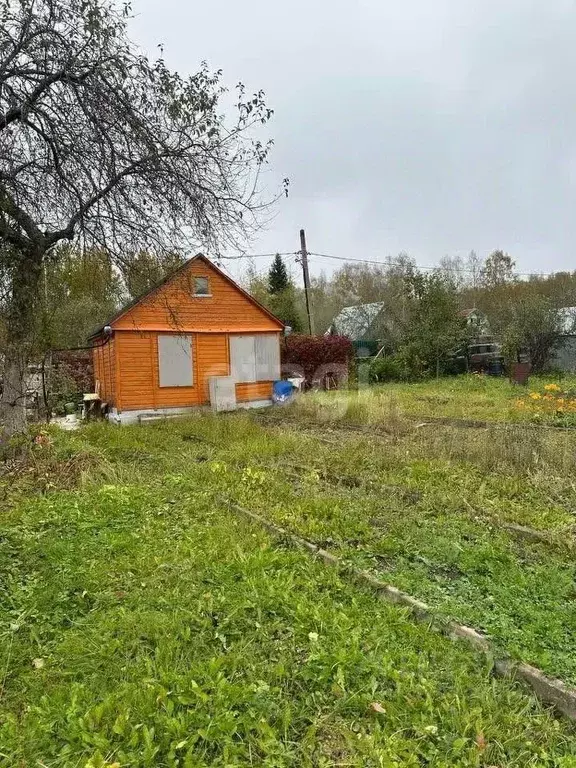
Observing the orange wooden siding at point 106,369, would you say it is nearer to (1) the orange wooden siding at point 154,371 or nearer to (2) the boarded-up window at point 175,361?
(1) the orange wooden siding at point 154,371

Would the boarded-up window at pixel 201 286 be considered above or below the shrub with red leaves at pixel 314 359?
above

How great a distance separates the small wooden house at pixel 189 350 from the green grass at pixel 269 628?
7.11 meters

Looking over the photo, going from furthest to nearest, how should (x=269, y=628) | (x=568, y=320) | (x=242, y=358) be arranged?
(x=568, y=320), (x=242, y=358), (x=269, y=628)

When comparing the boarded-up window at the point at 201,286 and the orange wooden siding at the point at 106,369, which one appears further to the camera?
the boarded-up window at the point at 201,286

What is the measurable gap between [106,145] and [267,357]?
951cm

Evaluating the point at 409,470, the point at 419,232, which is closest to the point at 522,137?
the point at 409,470

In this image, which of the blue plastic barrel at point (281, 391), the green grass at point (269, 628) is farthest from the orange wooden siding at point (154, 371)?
the green grass at point (269, 628)

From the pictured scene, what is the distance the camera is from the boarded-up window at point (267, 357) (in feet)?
48.8

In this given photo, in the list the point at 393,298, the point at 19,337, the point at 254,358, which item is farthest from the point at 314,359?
the point at 19,337

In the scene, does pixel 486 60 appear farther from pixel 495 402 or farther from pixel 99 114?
pixel 495 402

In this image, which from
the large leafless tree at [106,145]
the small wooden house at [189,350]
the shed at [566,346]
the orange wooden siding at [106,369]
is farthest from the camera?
the shed at [566,346]

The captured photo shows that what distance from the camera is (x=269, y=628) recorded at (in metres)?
2.80

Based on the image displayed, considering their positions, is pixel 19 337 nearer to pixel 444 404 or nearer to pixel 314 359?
pixel 444 404

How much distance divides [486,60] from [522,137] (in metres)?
3.96
